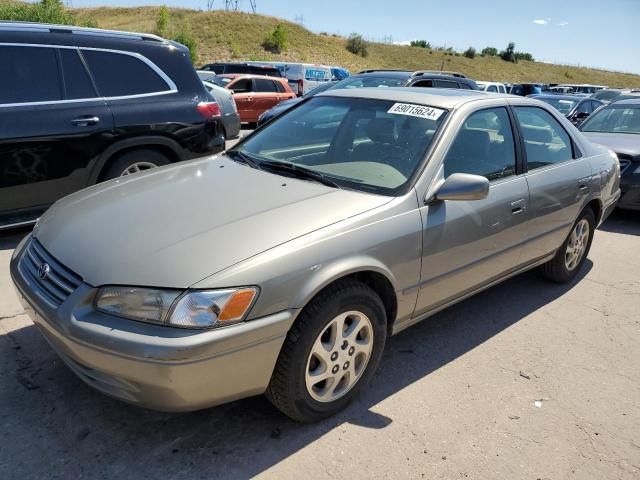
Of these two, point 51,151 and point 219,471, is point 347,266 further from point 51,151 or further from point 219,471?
point 51,151

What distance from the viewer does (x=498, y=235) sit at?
333 centimetres

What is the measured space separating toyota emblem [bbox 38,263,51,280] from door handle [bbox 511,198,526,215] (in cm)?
277

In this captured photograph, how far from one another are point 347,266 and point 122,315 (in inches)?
39.6

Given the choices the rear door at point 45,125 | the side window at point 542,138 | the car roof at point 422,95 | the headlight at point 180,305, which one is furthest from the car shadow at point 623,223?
the rear door at point 45,125

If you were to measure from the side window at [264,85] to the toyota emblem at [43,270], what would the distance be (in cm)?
1358

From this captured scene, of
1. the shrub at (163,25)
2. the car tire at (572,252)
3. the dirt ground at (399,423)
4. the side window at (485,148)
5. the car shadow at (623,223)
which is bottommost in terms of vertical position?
the car shadow at (623,223)

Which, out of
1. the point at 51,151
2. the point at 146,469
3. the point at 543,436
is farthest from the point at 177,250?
the point at 51,151

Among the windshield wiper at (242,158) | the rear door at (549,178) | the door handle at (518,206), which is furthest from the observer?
the rear door at (549,178)

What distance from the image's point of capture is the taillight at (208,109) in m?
5.47

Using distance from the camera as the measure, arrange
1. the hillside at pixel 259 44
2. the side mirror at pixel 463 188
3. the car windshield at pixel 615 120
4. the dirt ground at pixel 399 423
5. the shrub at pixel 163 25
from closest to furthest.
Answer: the dirt ground at pixel 399 423
the side mirror at pixel 463 188
the car windshield at pixel 615 120
the shrub at pixel 163 25
the hillside at pixel 259 44

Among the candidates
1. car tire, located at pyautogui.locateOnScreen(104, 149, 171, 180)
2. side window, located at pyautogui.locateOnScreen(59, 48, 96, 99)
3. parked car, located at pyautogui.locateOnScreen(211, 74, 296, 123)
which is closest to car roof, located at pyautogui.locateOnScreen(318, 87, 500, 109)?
car tire, located at pyautogui.locateOnScreen(104, 149, 171, 180)

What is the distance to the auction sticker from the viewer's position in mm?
3191

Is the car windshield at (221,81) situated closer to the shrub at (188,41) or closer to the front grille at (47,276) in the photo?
the front grille at (47,276)

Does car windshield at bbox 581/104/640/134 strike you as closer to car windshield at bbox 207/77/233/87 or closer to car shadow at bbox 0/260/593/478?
car shadow at bbox 0/260/593/478
